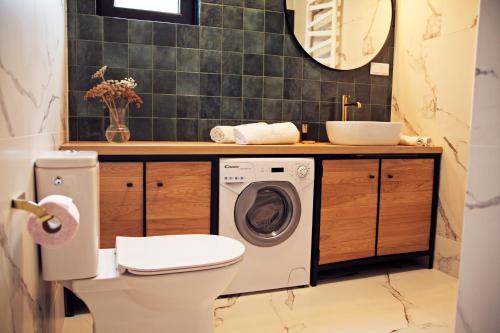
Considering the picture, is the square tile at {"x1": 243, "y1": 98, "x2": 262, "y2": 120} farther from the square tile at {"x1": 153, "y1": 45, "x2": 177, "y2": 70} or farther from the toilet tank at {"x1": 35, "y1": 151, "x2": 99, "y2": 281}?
the toilet tank at {"x1": 35, "y1": 151, "x2": 99, "y2": 281}

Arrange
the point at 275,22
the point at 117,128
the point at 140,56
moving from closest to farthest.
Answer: the point at 117,128
the point at 140,56
the point at 275,22

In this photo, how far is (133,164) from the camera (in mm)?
2139

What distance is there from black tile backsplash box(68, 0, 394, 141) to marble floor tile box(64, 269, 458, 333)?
3.75 feet

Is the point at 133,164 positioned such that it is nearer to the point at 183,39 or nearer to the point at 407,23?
the point at 183,39

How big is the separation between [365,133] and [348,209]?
497 mm

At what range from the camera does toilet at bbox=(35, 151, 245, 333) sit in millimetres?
1387

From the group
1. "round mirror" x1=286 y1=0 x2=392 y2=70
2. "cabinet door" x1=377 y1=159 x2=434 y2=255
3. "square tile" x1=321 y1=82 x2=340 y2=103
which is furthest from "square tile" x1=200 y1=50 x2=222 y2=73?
"cabinet door" x1=377 y1=159 x2=434 y2=255

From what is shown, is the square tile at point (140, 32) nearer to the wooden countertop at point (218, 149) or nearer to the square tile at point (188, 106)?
the square tile at point (188, 106)

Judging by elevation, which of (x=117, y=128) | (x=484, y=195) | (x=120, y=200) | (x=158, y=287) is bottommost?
(x=158, y=287)

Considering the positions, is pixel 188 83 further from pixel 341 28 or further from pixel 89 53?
pixel 341 28

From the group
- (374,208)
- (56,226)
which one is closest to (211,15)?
(374,208)

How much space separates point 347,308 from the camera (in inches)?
89.8

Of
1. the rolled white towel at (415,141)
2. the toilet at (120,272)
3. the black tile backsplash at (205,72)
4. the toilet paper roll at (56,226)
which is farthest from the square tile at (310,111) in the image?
the toilet paper roll at (56,226)

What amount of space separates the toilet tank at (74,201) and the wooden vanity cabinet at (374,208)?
148 cm
